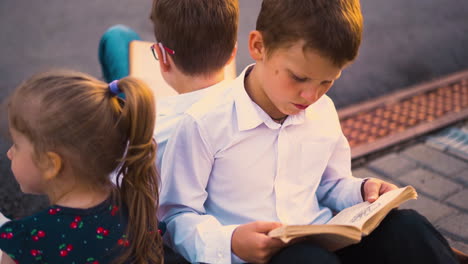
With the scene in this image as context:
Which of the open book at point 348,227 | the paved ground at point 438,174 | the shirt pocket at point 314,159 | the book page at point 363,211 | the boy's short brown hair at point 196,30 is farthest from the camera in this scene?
the paved ground at point 438,174

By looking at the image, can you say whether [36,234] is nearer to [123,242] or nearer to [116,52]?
[123,242]

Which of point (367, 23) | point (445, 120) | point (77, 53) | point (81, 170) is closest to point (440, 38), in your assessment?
point (367, 23)

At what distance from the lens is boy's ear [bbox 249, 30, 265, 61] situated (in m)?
1.82

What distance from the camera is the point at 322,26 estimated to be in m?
1.66

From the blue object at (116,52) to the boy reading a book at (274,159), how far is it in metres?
1.12

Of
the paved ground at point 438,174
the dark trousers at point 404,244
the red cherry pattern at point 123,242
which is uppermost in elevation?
the red cherry pattern at point 123,242

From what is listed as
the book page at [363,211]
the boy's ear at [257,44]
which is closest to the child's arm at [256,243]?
the book page at [363,211]

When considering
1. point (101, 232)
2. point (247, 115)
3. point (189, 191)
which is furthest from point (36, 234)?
point (247, 115)

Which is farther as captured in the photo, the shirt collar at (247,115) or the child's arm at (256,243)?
the shirt collar at (247,115)

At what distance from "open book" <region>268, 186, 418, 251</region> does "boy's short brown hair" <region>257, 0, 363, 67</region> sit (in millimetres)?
423

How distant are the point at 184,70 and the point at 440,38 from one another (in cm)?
368

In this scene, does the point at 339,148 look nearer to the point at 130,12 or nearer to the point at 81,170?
the point at 81,170

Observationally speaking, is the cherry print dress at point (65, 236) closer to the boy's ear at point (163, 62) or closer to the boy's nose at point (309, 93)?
the boy's nose at point (309, 93)

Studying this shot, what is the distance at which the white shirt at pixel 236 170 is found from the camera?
1809mm
